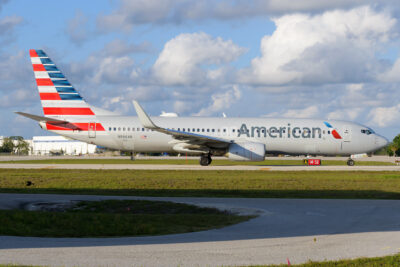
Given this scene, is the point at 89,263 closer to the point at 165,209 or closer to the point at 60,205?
the point at 165,209

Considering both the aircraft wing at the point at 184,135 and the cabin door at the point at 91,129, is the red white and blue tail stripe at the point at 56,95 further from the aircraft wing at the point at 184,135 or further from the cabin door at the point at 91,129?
the aircraft wing at the point at 184,135

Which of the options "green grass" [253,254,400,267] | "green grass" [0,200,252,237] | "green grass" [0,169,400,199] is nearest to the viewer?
"green grass" [253,254,400,267]

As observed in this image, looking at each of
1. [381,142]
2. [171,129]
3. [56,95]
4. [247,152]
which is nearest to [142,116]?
[171,129]

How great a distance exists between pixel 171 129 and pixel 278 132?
877 cm

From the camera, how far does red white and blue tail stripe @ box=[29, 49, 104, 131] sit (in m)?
40.5

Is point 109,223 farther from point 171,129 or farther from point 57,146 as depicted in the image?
point 57,146

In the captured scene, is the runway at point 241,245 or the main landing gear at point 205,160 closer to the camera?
the runway at point 241,245

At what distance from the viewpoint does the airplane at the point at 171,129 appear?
40062 millimetres

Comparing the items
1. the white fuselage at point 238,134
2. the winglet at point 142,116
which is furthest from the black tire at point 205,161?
the winglet at point 142,116

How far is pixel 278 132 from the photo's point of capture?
132 feet

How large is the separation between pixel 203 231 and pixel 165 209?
411 cm

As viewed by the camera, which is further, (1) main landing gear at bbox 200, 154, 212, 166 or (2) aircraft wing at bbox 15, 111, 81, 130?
(1) main landing gear at bbox 200, 154, 212, 166

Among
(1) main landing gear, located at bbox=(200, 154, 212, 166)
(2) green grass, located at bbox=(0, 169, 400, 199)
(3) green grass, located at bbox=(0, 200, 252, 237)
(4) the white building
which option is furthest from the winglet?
(4) the white building

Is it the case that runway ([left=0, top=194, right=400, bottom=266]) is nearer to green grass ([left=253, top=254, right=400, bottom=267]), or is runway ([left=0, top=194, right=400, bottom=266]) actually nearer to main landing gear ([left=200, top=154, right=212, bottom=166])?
green grass ([left=253, top=254, right=400, bottom=267])
